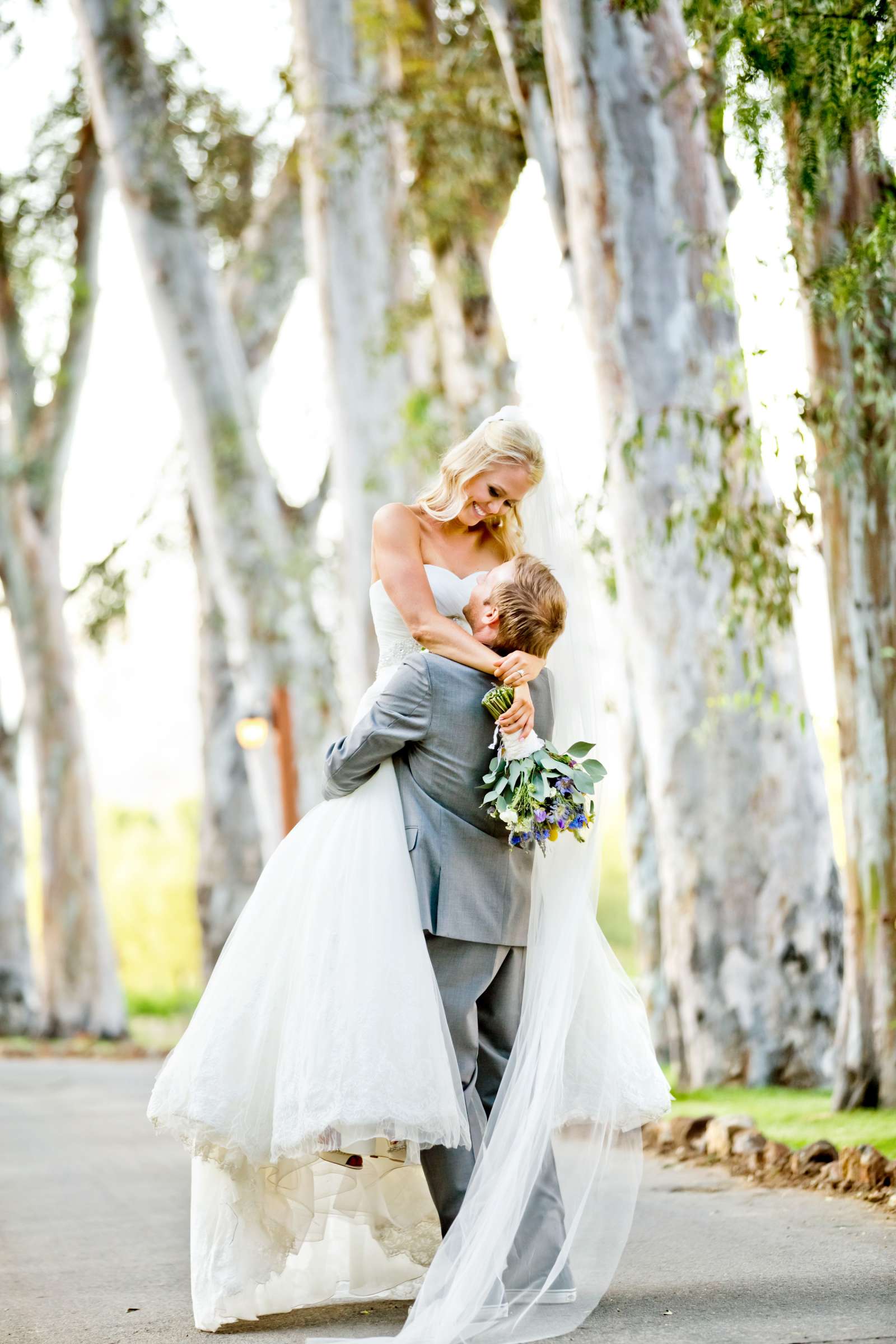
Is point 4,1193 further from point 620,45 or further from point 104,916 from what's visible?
point 104,916

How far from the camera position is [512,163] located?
11.5 m

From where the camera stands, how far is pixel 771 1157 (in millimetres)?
5449

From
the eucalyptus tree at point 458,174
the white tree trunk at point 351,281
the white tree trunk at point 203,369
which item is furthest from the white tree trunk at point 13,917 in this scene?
the white tree trunk at point 351,281

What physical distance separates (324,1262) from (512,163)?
924cm

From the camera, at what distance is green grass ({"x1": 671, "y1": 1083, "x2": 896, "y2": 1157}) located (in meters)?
5.54

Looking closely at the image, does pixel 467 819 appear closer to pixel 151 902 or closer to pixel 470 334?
pixel 470 334

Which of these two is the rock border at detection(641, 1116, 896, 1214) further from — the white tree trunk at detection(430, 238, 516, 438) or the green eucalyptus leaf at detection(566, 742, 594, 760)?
the white tree trunk at detection(430, 238, 516, 438)

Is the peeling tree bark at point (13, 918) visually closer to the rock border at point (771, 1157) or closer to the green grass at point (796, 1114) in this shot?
the green grass at point (796, 1114)

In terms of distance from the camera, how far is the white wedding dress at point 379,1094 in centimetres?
346

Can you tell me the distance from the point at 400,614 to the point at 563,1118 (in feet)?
4.28

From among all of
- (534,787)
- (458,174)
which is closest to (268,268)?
(458,174)

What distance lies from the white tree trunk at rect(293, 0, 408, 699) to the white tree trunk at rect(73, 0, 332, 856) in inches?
51.6

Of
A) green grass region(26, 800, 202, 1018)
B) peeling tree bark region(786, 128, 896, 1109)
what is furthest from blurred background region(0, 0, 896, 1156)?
green grass region(26, 800, 202, 1018)

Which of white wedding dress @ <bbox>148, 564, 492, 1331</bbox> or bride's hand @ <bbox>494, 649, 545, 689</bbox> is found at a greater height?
bride's hand @ <bbox>494, 649, 545, 689</bbox>
